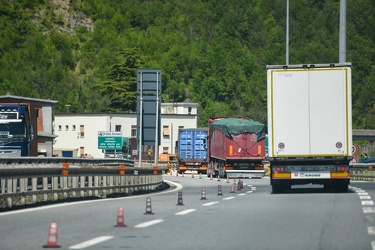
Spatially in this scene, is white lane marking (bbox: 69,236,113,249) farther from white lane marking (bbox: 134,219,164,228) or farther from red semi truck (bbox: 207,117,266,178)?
red semi truck (bbox: 207,117,266,178)

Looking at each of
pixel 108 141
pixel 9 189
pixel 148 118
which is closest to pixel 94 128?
pixel 108 141

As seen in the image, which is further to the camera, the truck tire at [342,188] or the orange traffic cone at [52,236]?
the truck tire at [342,188]

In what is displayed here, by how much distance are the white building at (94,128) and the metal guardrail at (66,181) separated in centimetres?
8793

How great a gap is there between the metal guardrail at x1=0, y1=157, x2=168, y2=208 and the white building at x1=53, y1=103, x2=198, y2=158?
87928 millimetres

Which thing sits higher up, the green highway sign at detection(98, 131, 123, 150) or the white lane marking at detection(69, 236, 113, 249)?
the green highway sign at detection(98, 131, 123, 150)

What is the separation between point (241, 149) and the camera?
59688mm

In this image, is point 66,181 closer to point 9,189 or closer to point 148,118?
point 9,189

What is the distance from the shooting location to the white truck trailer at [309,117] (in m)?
29.1

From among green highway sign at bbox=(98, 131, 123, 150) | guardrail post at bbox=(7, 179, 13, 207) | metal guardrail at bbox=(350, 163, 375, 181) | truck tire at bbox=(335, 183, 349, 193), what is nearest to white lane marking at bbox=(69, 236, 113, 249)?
guardrail post at bbox=(7, 179, 13, 207)

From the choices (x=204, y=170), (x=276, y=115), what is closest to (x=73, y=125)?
(x=204, y=170)

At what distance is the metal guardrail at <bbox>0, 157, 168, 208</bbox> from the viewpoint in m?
22.6

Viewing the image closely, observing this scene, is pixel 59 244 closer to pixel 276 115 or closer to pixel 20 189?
pixel 20 189

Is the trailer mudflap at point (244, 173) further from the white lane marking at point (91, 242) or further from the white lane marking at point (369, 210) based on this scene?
the white lane marking at point (91, 242)

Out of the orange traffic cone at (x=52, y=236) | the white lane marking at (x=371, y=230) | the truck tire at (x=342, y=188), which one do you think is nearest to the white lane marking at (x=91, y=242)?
the orange traffic cone at (x=52, y=236)
